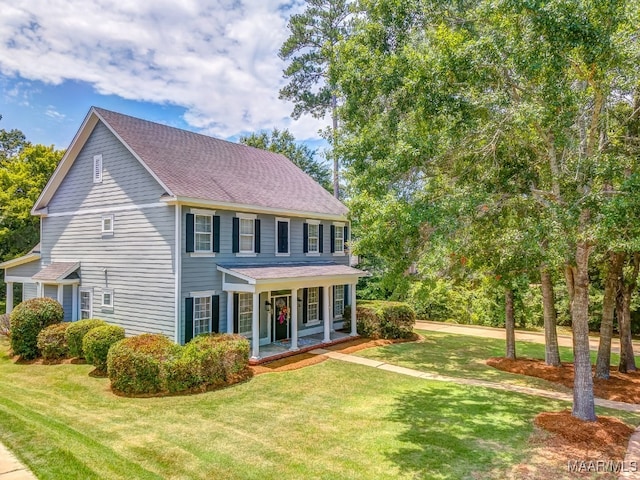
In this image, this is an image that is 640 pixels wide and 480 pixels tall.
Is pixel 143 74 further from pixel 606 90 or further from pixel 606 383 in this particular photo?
pixel 606 383

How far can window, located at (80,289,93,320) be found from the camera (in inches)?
629

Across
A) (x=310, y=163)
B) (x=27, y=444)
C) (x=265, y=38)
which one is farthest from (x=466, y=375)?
(x=310, y=163)

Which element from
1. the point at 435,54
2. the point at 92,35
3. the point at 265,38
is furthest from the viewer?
the point at 265,38

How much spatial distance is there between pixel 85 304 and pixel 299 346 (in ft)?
28.8

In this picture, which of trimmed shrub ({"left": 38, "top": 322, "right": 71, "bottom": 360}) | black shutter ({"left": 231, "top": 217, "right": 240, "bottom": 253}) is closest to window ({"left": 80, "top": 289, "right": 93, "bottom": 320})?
trimmed shrub ({"left": 38, "top": 322, "right": 71, "bottom": 360})

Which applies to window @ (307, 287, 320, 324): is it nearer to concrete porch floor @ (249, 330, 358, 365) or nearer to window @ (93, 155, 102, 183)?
concrete porch floor @ (249, 330, 358, 365)

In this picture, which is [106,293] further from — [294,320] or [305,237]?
[305,237]

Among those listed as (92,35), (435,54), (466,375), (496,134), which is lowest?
(466,375)

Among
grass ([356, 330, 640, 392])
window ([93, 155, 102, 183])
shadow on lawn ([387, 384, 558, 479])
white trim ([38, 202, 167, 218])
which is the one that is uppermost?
window ([93, 155, 102, 183])

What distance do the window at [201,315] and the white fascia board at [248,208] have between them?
3.21m

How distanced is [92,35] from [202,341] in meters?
11.0

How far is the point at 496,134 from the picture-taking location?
26.5 ft

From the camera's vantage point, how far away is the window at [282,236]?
660 inches

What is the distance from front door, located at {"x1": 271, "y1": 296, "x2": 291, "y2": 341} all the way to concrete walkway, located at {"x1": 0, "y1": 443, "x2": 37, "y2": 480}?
11.0 m
